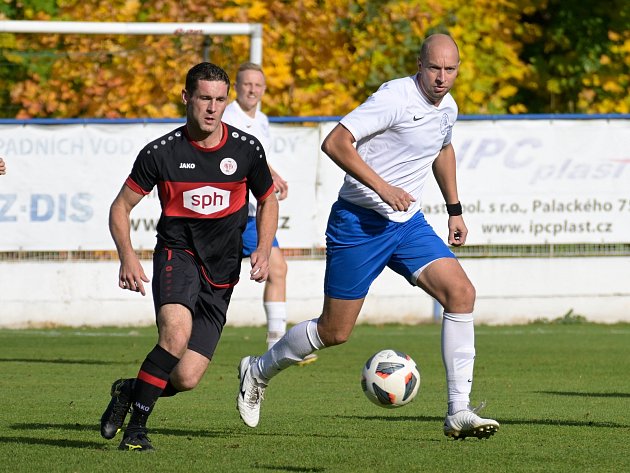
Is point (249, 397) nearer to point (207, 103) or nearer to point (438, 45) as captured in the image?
point (207, 103)

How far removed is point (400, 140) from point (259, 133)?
Result: 4.50 metres

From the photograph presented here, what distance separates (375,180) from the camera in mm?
7668

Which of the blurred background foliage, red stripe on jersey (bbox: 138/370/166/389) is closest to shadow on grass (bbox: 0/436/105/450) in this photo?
red stripe on jersey (bbox: 138/370/166/389)

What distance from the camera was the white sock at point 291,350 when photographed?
27.4ft

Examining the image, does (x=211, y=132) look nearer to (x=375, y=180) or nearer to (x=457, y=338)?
(x=375, y=180)

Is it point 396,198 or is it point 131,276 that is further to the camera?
point 396,198

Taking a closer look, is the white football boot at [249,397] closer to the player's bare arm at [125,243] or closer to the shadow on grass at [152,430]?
the shadow on grass at [152,430]

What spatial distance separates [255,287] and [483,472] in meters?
10.3

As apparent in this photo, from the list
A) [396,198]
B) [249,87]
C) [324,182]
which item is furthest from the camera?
[324,182]

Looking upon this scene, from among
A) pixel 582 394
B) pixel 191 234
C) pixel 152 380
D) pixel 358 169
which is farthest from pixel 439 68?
pixel 582 394

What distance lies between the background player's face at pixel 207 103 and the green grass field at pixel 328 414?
5.56ft

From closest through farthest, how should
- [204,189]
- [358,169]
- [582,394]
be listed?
[204,189] → [358,169] → [582,394]

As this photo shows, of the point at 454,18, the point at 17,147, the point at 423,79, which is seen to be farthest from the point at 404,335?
the point at 423,79

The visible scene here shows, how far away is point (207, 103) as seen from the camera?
24.1 ft
